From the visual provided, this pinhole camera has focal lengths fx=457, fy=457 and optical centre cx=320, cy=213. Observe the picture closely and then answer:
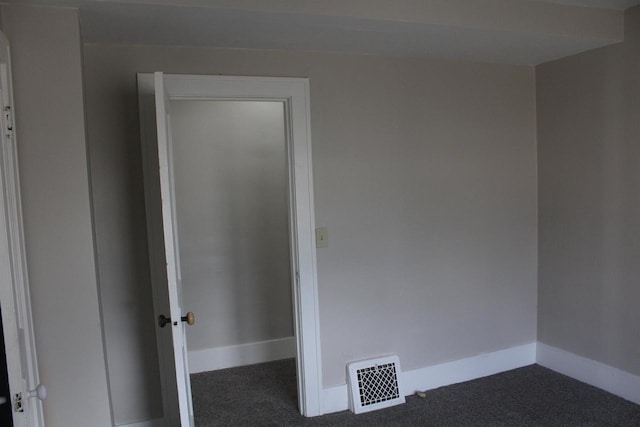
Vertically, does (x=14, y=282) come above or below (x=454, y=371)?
above

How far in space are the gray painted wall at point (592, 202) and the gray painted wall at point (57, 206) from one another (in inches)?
119

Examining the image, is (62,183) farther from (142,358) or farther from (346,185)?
(346,185)

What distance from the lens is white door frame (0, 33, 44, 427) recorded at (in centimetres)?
160

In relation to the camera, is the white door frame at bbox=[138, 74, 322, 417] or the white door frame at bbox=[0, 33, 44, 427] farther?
the white door frame at bbox=[138, 74, 322, 417]

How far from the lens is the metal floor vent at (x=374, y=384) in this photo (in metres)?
2.95

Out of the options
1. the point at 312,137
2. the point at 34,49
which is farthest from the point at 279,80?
the point at 34,49

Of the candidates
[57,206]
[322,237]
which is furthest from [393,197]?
[57,206]

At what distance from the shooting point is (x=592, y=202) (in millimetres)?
3072

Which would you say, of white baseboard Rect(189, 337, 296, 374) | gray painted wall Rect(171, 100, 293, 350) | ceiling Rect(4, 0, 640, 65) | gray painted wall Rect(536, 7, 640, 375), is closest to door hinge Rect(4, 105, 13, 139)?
ceiling Rect(4, 0, 640, 65)

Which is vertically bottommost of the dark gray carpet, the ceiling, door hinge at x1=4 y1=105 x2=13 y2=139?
the dark gray carpet

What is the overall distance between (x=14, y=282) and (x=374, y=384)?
7.09 feet

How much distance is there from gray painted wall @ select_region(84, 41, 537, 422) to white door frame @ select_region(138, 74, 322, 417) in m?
0.07

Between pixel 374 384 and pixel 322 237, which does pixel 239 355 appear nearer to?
pixel 374 384

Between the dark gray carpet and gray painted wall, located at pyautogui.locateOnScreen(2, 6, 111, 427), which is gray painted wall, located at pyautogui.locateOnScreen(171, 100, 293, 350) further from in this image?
gray painted wall, located at pyautogui.locateOnScreen(2, 6, 111, 427)
